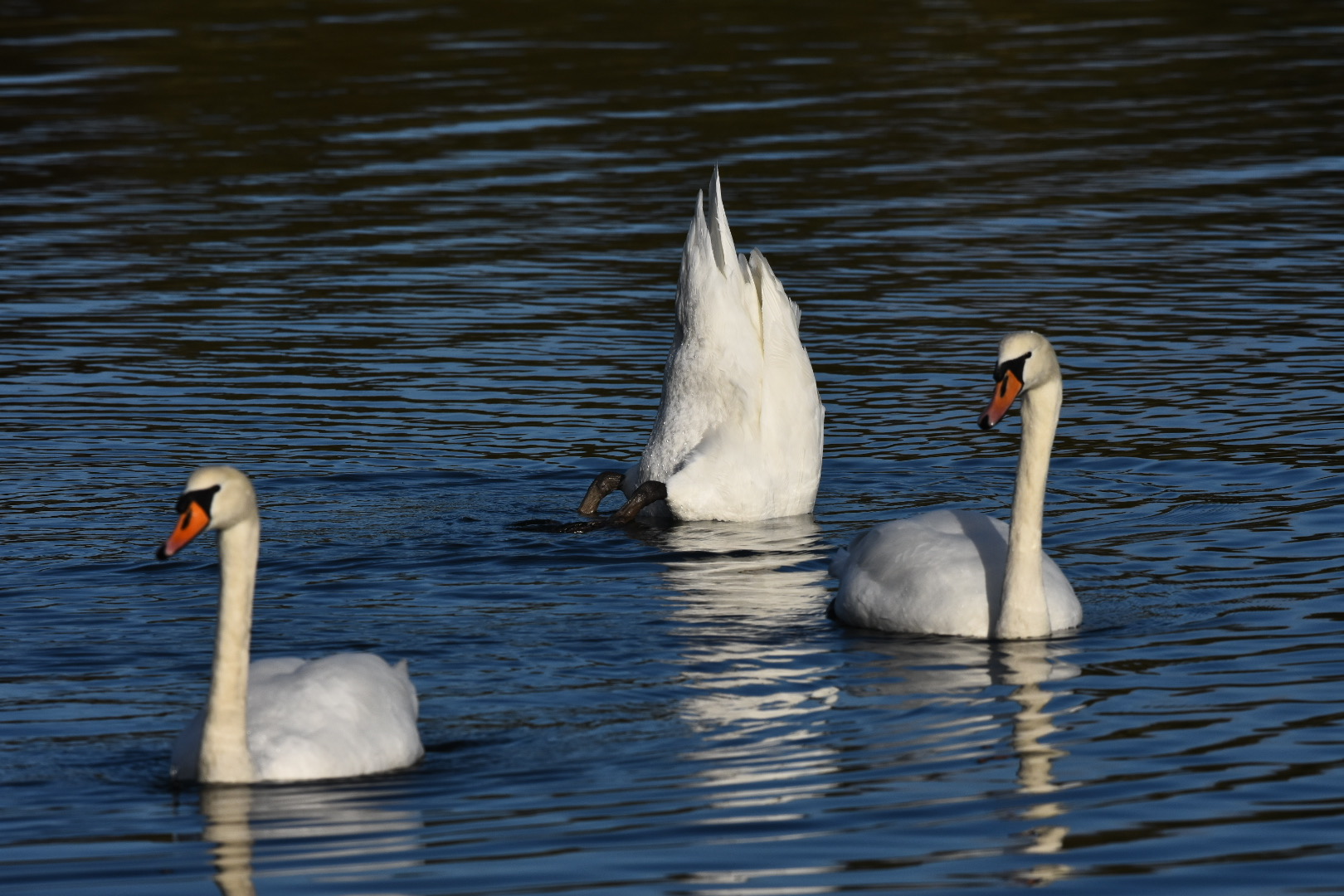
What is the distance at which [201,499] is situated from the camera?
7949mm

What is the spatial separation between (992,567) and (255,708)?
349 cm

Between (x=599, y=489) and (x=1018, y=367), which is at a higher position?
(x=1018, y=367)

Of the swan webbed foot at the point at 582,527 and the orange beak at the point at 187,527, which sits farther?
the swan webbed foot at the point at 582,527

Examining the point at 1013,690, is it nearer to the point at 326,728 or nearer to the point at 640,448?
the point at 326,728

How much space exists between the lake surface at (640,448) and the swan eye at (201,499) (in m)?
0.99

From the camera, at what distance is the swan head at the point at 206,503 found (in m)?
7.91

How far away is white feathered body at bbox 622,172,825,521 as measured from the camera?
501 inches

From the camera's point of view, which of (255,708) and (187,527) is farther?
(255,708)

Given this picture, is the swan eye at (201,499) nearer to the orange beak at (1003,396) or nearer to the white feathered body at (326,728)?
the white feathered body at (326,728)

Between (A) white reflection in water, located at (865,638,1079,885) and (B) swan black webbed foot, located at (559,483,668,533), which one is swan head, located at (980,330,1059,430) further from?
(B) swan black webbed foot, located at (559,483,668,533)

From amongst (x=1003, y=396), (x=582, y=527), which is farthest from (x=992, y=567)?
(x=582, y=527)

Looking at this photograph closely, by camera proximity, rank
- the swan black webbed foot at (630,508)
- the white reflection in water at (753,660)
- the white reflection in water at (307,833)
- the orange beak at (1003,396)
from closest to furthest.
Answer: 1. the white reflection in water at (307,833)
2. the white reflection in water at (753,660)
3. the orange beak at (1003,396)
4. the swan black webbed foot at (630,508)

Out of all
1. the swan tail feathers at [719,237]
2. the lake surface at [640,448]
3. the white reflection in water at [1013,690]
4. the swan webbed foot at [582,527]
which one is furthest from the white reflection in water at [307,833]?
the swan tail feathers at [719,237]

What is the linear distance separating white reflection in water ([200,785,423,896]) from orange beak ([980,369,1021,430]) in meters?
Answer: 3.15
